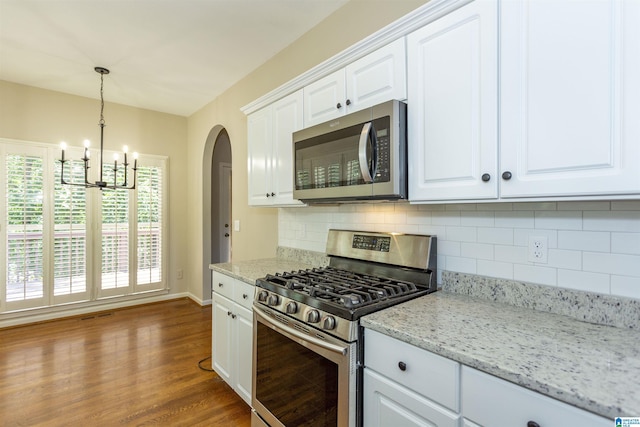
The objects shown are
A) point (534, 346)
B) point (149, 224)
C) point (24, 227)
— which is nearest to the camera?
point (534, 346)

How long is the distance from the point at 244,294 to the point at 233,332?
0.35 metres

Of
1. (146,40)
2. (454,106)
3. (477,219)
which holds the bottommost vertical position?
(477,219)

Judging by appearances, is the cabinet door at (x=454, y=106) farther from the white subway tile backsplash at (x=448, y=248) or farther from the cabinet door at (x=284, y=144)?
the cabinet door at (x=284, y=144)

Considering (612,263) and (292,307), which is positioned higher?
(612,263)

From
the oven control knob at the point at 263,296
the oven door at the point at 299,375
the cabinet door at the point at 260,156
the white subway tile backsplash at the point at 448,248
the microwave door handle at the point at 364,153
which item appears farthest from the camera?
the cabinet door at the point at 260,156

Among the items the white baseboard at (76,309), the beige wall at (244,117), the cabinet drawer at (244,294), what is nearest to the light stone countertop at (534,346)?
the cabinet drawer at (244,294)

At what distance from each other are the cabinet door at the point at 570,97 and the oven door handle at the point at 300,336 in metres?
0.90

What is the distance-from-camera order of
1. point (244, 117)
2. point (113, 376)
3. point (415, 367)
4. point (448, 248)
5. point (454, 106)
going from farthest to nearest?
point (244, 117) < point (113, 376) < point (448, 248) < point (454, 106) < point (415, 367)

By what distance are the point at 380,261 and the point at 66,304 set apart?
4.15 meters

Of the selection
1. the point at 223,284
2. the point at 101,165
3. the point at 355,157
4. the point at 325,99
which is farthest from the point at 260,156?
the point at 101,165

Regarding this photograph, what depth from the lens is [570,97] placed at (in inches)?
41.4

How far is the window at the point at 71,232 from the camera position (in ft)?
11.9

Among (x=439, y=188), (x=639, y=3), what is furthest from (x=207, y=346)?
(x=639, y=3)

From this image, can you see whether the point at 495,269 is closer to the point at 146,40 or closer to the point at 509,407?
the point at 509,407
